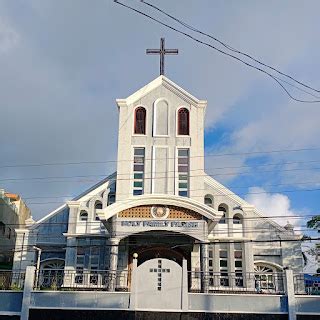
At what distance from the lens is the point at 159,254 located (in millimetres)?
18359

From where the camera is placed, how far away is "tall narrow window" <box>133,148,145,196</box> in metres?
19.3

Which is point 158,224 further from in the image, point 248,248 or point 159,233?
point 248,248

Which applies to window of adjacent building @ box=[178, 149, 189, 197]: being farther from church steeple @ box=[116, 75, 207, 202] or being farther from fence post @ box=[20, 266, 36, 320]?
fence post @ box=[20, 266, 36, 320]

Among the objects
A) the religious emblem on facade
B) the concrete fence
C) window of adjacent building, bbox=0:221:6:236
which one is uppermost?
window of adjacent building, bbox=0:221:6:236

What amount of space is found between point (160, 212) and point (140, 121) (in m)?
5.63

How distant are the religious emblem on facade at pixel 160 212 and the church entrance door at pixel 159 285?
9.60 feet

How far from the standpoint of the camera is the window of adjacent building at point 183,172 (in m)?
19.3

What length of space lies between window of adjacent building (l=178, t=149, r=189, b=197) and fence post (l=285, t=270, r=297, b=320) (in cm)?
670

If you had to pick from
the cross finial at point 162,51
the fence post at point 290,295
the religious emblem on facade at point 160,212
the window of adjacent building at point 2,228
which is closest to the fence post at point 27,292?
the religious emblem on facade at point 160,212

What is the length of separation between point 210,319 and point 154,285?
201 centimetres

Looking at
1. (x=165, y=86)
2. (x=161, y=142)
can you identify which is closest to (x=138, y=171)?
(x=161, y=142)

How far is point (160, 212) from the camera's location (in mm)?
16453

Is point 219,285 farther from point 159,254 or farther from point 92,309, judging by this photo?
point 92,309

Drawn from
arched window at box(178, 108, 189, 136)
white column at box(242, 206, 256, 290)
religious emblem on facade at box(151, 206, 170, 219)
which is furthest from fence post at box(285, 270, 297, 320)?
arched window at box(178, 108, 189, 136)
